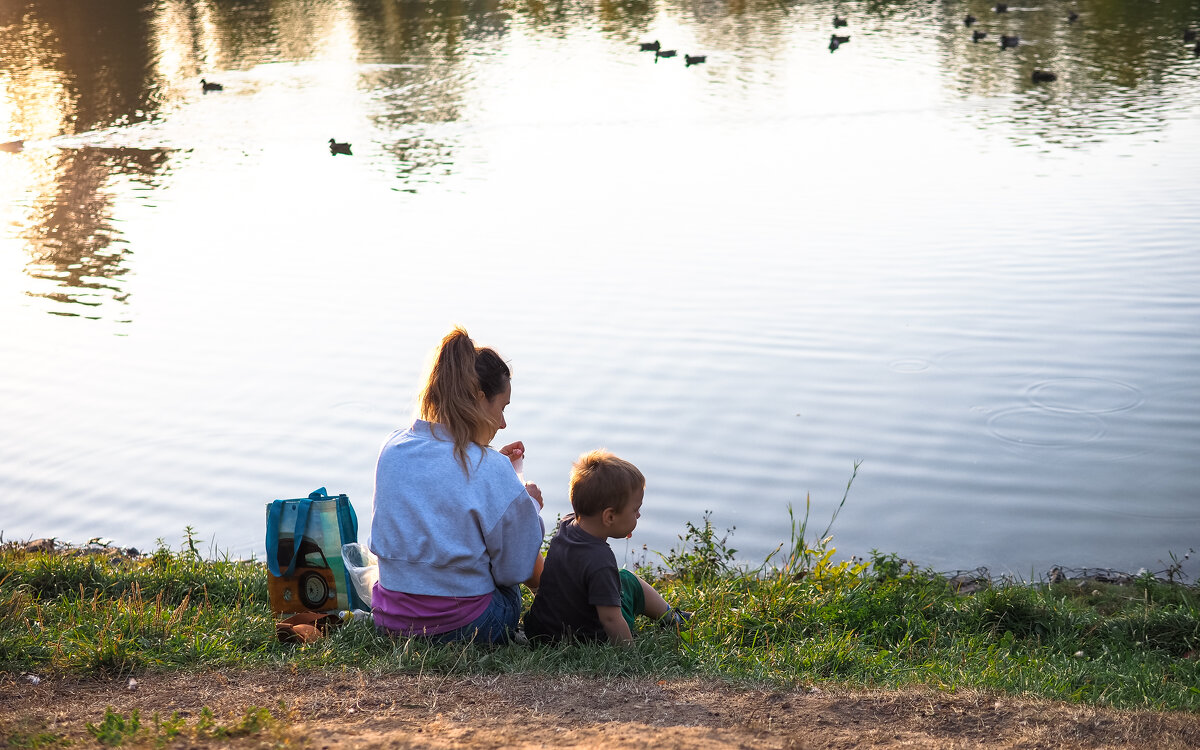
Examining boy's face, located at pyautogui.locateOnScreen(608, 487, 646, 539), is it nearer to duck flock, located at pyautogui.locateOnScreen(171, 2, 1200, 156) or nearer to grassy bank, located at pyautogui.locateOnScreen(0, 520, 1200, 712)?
grassy bank, located at pyautogui.locateOnScreen(0, 520, 1200, 712)

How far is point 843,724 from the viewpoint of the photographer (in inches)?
128

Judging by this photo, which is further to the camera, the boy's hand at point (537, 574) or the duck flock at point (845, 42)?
the duck flock at point (845, 42)

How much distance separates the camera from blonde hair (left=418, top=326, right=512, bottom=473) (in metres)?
3.76

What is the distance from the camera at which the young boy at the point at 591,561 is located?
381 centimetres

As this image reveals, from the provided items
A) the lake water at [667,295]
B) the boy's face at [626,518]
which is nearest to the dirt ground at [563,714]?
the boy's face at [626,518]

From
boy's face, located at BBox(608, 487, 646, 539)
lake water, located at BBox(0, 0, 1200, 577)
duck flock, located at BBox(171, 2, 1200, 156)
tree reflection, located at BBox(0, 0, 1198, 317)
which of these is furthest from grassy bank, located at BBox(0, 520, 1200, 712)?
duck flock, located at BBox(171, 2, 1200, 156)

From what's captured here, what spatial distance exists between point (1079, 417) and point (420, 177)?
36.6 feet

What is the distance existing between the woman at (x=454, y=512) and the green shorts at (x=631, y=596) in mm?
382

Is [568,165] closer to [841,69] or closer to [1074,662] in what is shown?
[841,69]

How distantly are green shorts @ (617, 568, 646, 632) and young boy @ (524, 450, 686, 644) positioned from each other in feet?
0.14

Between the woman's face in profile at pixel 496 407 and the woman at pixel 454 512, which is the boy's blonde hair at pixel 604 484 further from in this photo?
the woman's face in profile at pixel 496 407

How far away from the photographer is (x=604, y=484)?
12.4 ft

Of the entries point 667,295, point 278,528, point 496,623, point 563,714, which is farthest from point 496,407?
point 667,295

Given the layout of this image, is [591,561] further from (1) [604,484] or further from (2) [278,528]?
(2) [278,528]
